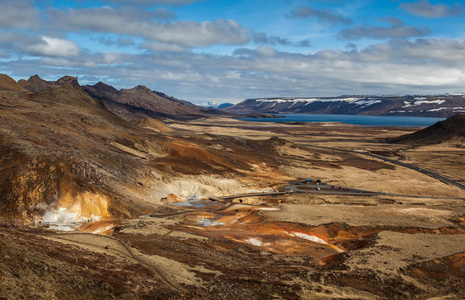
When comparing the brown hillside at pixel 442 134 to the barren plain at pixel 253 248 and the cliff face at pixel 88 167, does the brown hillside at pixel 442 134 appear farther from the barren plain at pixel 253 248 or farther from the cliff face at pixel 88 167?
the barren plain at pixel 253 248

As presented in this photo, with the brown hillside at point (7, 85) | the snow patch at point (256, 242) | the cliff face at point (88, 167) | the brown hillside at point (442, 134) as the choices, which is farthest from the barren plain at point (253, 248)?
the brown hillside at point (442, 134)

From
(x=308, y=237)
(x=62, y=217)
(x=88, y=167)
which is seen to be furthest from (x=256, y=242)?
(x=88, y=167)

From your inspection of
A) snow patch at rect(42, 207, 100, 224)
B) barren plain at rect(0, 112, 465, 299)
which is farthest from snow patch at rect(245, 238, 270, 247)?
snow patch at rect(42, 207, 100, 224)

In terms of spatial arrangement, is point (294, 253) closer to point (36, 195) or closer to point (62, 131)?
point (36, 195)

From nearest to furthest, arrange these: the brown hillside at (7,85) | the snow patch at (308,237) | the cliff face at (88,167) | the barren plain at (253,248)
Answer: the barren plain at (253,248)
the snow patch at (308,237)
the cliff face at (88,167)
the brown hillside at (7,85)

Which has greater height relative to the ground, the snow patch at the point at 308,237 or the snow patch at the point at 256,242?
the snow patch at the point at 256,242
